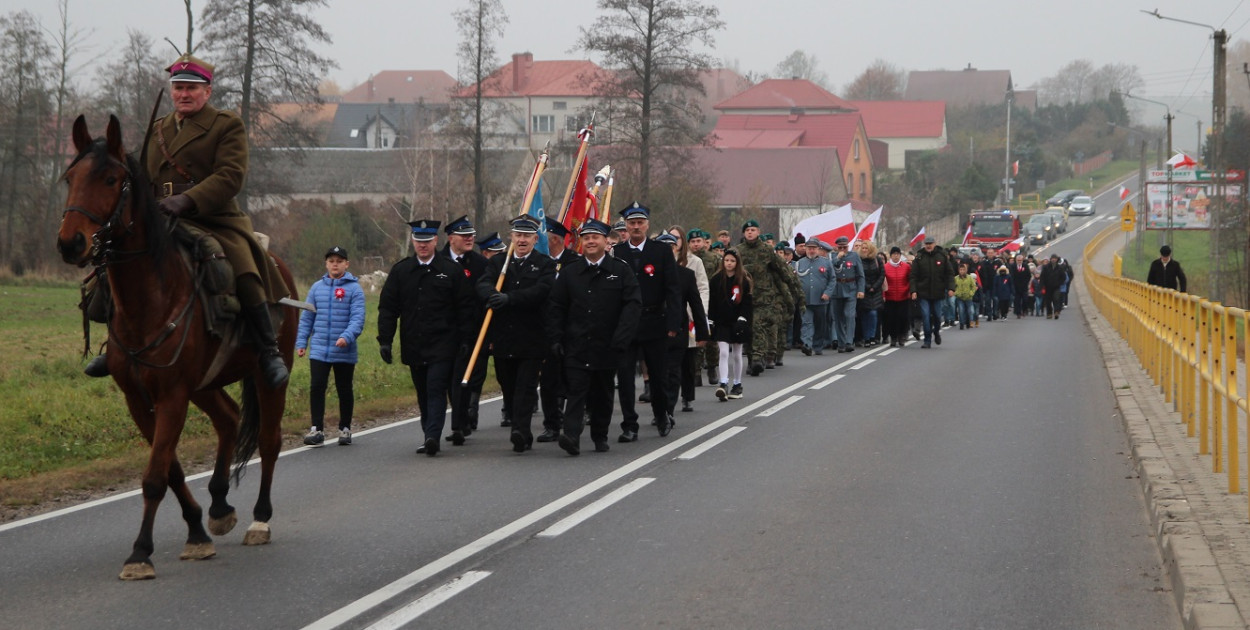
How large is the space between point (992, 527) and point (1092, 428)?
5709mm

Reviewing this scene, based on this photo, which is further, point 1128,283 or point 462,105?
point 462,105

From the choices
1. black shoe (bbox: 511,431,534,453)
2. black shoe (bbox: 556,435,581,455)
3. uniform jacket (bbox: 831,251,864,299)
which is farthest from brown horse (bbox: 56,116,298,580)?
uniform jacket (bbox: 831,251,864,299)

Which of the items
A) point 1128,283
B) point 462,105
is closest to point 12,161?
point 462,105

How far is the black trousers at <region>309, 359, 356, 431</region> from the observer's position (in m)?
13.1

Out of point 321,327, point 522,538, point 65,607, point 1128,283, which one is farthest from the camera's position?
point 1128,283

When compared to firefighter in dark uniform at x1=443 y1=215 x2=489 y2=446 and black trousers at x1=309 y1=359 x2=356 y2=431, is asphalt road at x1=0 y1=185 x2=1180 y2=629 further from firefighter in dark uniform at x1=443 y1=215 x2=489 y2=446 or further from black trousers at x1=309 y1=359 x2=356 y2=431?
black trousers at x1=309 y1=359 x2=356 y2=431

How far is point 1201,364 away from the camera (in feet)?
35.9

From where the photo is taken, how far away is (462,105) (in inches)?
2206

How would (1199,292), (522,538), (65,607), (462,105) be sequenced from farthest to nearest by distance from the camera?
(462,105) → (1199,292) → (522,538) → (65,607)

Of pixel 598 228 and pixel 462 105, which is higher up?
pixel 462 105

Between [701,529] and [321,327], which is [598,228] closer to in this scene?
[321,327]

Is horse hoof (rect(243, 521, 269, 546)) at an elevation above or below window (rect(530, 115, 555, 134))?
below

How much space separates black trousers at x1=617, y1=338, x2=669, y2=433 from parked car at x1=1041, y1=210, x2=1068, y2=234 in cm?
8599

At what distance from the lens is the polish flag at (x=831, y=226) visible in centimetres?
3112
